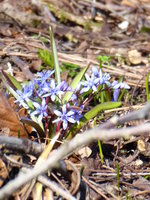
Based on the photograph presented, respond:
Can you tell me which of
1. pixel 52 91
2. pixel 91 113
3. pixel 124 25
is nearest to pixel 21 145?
pixel 52 91

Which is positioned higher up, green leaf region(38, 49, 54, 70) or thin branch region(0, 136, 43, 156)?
green leaf region(38, 49, 54, 70)

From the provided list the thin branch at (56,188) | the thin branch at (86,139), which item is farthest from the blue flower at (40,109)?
the thin branch at (86,139)

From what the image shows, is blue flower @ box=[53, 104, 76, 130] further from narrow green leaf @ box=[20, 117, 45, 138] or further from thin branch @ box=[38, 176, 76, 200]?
thin branch @ box=[38, 176, 76, 200]

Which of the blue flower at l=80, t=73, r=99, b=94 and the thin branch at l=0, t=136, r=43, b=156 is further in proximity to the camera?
the blue flower at l=80, t=73, r=99, b=94

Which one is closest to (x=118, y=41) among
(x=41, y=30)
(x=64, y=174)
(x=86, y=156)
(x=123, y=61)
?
(x=123, y=61)

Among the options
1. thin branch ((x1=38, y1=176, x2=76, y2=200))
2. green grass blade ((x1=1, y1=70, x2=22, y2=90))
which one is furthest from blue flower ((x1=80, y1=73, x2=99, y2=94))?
thin branch ((x1=38, y1=176, x2=76, y2=200))

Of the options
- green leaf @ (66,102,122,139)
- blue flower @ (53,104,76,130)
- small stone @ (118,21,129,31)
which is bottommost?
green leaf @ (66,102,122,139)
